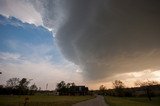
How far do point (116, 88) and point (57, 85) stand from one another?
5894cm

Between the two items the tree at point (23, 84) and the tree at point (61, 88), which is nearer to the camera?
the tree at point (23, 84)

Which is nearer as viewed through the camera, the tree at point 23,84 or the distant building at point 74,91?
the tree at point 23,84

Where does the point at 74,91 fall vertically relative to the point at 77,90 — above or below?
below

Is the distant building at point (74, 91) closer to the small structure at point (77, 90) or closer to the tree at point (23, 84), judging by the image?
the small structure at point (77, 90)

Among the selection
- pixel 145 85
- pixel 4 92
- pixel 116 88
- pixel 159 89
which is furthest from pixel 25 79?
pixel 159 89

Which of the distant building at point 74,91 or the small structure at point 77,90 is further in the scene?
the small structure at point 77,90

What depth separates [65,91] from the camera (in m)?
153

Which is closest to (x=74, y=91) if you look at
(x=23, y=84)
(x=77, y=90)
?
(x=77, y=90)

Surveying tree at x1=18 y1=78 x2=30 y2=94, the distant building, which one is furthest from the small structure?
tree at x1=18 y1=78 x2=30 y2=94

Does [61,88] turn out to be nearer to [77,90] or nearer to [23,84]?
[77,90]

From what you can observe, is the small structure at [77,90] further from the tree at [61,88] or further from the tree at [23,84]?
the tree at [23,84]

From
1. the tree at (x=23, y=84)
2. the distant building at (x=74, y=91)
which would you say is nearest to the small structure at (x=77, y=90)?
the distant building at (x=74, y=91)

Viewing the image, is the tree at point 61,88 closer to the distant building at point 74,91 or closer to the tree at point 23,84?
the distant building at point 74,91

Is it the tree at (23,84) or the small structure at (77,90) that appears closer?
the tree at (23,84)
